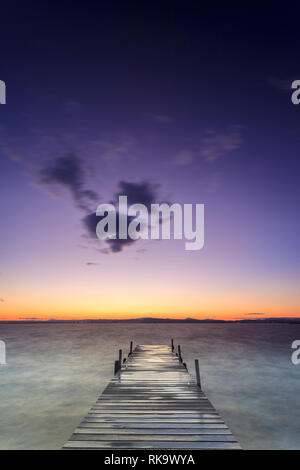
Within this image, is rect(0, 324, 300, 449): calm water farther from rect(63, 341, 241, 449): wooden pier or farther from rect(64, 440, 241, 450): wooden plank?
rect(64, 440, 241, 450): wooden plank

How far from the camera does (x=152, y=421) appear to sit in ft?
26.7

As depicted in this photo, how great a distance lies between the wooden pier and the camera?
6816mm

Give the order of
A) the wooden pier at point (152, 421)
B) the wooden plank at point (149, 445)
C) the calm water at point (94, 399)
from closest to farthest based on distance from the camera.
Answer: the wooden plank at point (149, 445), the wooden pier at point (152, 421), the calm water at point (94, 399)

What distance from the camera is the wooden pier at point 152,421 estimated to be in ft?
22.4

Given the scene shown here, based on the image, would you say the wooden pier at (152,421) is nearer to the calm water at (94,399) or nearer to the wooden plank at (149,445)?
the wooden plank at (149,445)

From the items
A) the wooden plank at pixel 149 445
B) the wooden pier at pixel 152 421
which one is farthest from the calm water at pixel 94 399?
the wooden plank at pixel 149 445

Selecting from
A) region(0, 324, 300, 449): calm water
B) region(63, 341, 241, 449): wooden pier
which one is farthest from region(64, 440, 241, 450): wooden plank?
region(0, 324, 300, 449): calm water

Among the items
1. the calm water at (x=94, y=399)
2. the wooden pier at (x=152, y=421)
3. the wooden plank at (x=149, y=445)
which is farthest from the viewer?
the calm water at (x=94, y=399)

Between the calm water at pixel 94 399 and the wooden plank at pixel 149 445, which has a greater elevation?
the wooden plank at pixel 149 445

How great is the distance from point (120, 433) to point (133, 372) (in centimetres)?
870

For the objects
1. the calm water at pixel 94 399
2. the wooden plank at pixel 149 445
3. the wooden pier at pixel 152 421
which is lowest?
the calm water at pixel 94 399
